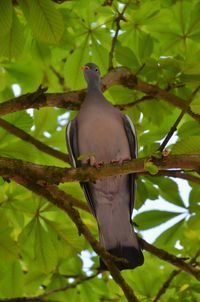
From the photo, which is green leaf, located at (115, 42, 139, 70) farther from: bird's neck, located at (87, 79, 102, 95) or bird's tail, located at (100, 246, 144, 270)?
bird's tail, located at (100, 246, 144, 270)

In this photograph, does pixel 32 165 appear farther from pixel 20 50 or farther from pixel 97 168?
pixel 20 50

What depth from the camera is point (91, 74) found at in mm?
4133

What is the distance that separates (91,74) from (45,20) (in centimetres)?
123

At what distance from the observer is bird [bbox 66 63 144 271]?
365 cm

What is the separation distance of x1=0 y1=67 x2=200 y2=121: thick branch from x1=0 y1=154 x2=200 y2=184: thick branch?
1.76 ft

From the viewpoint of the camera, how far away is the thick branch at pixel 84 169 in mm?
2326

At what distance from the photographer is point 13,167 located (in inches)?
107

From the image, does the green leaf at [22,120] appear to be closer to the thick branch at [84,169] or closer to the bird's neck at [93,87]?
the bird's neck at [93,87]

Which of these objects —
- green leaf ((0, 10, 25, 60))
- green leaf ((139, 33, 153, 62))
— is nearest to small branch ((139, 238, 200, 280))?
green leaf ((139, 33, 153, 62))

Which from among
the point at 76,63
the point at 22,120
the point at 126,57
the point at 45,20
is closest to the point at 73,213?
the point at 22,120

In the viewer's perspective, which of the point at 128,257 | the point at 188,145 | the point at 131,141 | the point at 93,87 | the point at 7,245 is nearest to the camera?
the point at 188,145

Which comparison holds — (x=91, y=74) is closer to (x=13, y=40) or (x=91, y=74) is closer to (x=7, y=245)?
(x=13, y=40)

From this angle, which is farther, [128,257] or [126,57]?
[126,57]

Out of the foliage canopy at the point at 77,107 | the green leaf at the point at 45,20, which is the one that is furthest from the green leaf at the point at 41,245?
the green leaf at the point at 45,20
